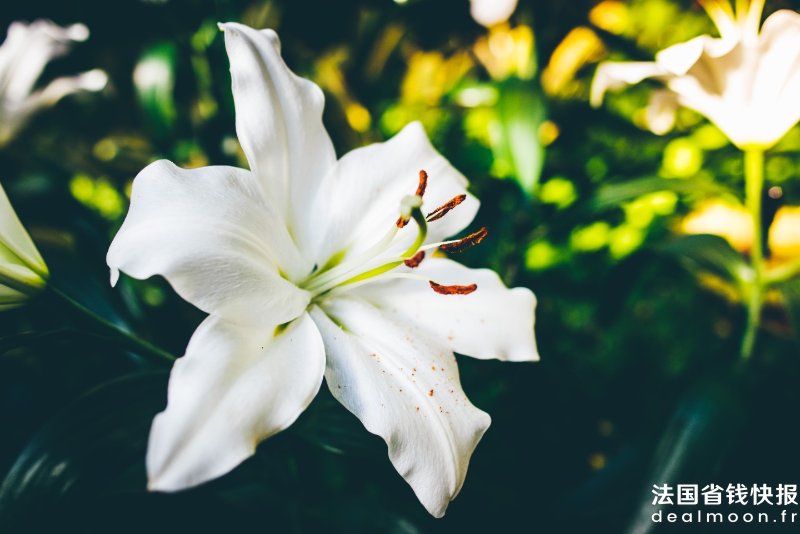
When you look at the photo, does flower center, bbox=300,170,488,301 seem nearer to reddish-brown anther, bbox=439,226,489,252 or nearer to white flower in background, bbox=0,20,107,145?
reddish-brown anther, bbox=439,226,489,252

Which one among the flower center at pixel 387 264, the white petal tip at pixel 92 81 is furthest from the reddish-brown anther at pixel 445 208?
the white petal tip at pixel 92 81

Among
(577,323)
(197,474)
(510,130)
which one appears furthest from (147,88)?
(577,323)

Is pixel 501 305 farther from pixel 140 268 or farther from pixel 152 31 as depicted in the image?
pixel 152 31

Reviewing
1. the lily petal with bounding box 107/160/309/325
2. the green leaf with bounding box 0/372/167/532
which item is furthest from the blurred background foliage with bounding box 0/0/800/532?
the lily petal with bounding box 107/160/309/325

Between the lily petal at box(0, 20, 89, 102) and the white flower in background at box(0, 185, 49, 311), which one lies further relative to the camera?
the lily petal at box(0, 20, 89, 102)

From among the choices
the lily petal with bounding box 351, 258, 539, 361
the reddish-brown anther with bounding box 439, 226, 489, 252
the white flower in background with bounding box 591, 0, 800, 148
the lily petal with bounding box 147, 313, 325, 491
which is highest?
the white flower in background with bounding box 591, 0, 800, 148

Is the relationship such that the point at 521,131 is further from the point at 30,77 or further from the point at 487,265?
the point at 30,77

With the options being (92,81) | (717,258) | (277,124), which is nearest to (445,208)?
(277,124)
